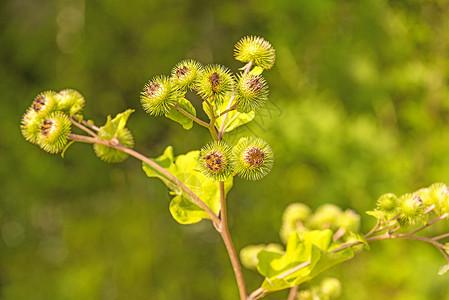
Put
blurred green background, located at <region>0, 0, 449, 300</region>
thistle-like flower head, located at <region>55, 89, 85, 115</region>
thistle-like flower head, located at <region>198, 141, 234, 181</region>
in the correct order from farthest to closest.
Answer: blurred green background, located at <region>0, 0, 449, 300</region> → thistle-like flower head, located at <region>55, 89, 85, 115</region> → thistle-like flower head, located at <region>198, 141, 234, 181</region>

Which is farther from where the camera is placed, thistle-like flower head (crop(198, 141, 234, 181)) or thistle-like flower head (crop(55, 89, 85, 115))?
thistle-like flower head (crop(55, 89, 85, 115))

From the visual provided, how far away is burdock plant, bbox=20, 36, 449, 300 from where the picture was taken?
0.41 metres

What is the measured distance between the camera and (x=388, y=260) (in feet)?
5.09

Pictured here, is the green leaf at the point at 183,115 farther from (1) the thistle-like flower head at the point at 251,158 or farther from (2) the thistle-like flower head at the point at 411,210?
(2) the thistle-like flower head at the point at 411,210

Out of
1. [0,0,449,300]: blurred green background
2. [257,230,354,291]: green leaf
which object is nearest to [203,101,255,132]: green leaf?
[257,230,354,291]: green leaf

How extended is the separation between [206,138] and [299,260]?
1.41 metres

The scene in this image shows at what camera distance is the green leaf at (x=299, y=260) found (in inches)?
17.2

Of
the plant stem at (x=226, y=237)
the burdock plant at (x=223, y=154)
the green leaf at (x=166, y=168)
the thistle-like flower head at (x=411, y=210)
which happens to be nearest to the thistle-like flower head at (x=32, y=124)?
the burdock plant at (x=223, y=154)

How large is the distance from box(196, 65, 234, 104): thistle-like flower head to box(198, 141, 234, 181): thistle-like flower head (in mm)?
43

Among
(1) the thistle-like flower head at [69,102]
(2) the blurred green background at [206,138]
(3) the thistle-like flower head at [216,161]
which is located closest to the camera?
(3) the thistle-like flower head at [216,161]

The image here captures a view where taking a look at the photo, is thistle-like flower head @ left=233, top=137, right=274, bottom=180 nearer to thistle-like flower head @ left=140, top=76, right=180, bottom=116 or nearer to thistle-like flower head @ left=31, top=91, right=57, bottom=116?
thistle-like flower head @ left=140, top=76, right=180, bottom=116

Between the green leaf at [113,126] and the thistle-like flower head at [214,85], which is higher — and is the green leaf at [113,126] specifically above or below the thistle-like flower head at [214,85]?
above

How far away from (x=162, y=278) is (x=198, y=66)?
60.8 inches

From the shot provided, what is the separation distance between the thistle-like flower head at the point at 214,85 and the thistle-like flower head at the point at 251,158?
0.16 feet
